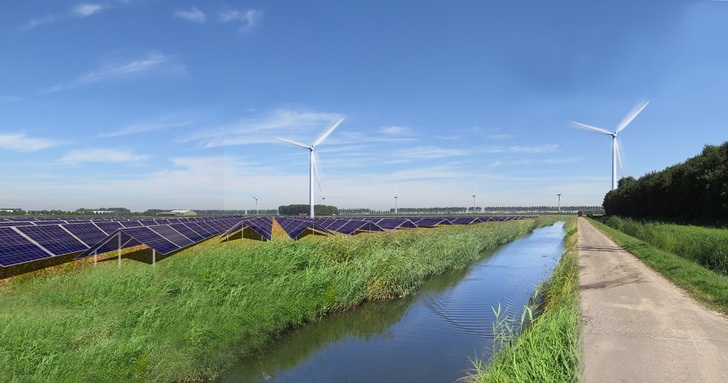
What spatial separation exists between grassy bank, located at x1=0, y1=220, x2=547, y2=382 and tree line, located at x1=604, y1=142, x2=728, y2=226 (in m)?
30.9

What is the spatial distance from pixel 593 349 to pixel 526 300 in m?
9.24

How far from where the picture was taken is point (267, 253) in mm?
17203

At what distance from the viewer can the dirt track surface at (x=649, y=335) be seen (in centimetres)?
721

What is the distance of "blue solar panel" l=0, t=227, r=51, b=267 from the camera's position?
41.9 feet

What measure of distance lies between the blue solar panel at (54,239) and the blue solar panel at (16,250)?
0.43m

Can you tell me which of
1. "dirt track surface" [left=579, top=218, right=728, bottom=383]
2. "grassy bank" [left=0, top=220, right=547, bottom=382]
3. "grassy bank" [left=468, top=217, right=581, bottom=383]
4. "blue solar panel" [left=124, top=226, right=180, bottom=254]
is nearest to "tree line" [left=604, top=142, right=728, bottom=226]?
"dirt track surface" [left=579, top=218, right=728, bottom=383]

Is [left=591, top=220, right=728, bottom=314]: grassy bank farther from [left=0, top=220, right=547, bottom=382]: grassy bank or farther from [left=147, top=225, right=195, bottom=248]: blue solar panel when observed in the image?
[left=147, top=225, right=195, bottom=248]: blue solar panel

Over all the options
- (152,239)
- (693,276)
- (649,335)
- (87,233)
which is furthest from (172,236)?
(693,276)

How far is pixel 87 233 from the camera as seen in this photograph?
19359 millimetres

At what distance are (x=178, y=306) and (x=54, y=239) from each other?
28.7 feet

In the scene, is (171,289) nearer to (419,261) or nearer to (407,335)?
(407,335)

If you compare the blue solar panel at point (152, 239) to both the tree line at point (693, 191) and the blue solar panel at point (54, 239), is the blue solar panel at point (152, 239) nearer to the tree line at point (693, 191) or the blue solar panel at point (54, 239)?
the blue solar panel at point (54, 239)

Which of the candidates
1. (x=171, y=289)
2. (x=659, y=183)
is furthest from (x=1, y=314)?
(x=659, y=183)

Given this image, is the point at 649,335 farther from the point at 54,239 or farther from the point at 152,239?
the point at 54,239
